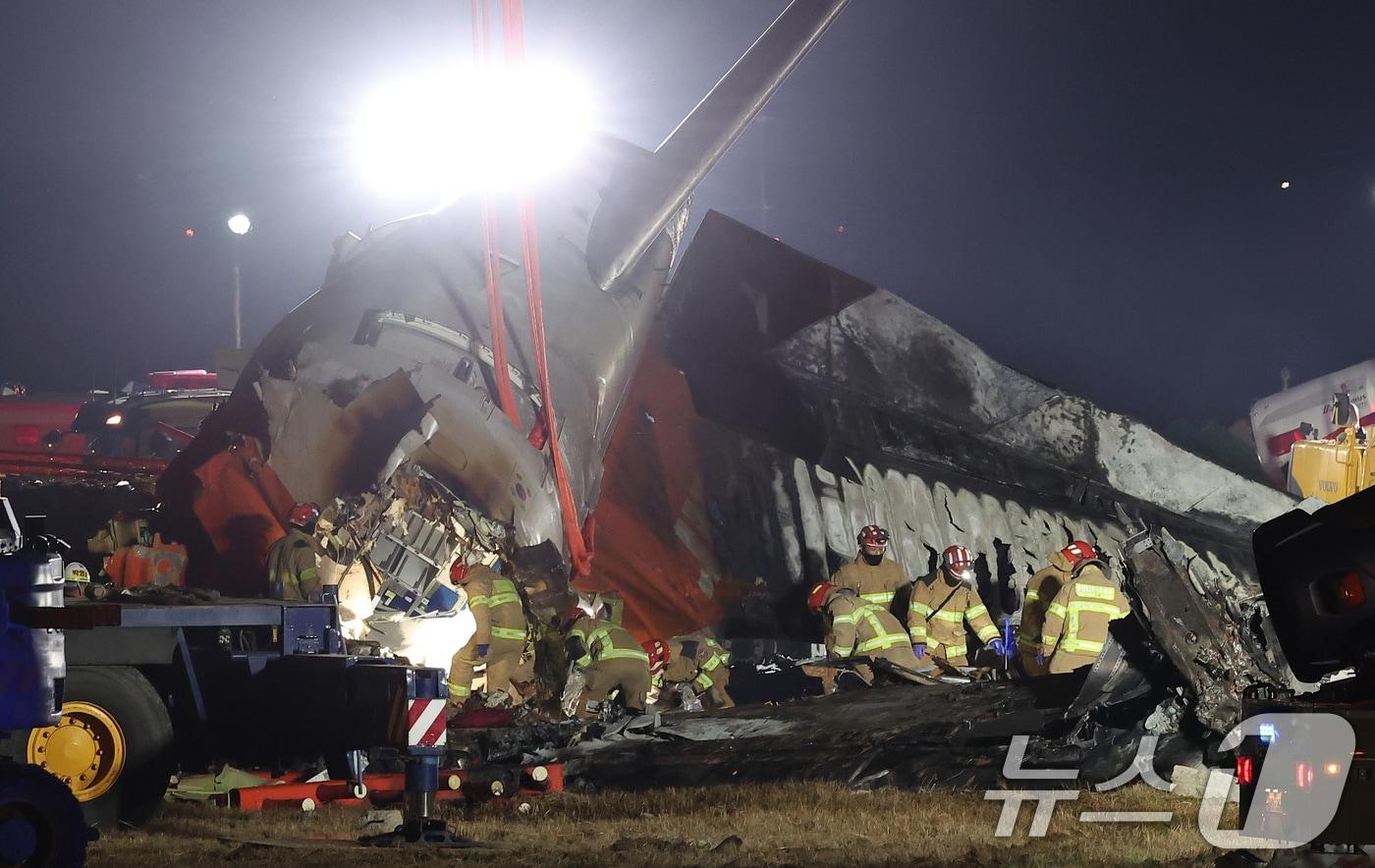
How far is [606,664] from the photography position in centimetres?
1088

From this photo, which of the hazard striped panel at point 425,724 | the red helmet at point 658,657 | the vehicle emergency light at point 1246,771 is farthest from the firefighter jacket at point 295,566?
the vehicle emergency light at point 1246,771

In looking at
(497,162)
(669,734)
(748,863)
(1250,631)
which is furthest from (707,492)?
(748,863)

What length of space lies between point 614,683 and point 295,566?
9.88ft

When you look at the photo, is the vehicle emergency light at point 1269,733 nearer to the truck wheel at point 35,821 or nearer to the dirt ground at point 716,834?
the dirt ground at point 716,834

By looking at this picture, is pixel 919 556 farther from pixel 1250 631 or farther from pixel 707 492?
pixel 1250 631

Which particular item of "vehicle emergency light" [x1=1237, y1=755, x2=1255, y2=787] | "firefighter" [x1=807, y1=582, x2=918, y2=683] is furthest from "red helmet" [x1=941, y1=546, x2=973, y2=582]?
"vehicle emergency light" [x1=1237, y1=755, x2=1255, y2=787]

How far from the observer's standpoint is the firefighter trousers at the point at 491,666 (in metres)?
11.5

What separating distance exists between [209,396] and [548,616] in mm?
9755

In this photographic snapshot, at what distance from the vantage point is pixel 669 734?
8.70 metres

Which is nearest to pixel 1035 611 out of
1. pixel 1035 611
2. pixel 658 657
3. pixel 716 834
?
pixel 1035 611

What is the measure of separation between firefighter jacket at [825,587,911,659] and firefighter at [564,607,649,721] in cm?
162

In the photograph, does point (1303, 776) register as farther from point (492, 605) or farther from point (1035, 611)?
point (492, 605)

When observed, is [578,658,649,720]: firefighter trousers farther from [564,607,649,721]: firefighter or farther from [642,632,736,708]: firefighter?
[642,632,736,708]: firefighter

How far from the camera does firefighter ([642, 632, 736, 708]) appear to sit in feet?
40.2
